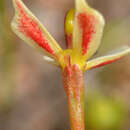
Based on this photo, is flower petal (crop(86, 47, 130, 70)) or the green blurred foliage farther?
the green blurred foliage

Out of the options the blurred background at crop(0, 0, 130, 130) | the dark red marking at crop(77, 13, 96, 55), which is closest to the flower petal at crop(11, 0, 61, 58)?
the dark red marking at crop(77, 13, 96, 55)

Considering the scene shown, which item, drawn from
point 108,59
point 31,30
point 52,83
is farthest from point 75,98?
point 52,83

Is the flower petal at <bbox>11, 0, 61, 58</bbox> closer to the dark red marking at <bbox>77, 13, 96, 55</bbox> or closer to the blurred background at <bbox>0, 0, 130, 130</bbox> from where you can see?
the dark red marking at <bbox>77, 13, 96, 55</bbox>

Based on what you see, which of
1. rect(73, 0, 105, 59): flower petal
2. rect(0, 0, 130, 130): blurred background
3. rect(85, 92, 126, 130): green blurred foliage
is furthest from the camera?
rect(0, 0, 130, 130): blurred background

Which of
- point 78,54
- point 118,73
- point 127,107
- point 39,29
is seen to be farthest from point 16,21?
point 118,73

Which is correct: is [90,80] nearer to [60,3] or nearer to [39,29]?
[60,3]

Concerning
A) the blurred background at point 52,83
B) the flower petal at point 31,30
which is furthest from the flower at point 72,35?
the blurred background at point 52,83
